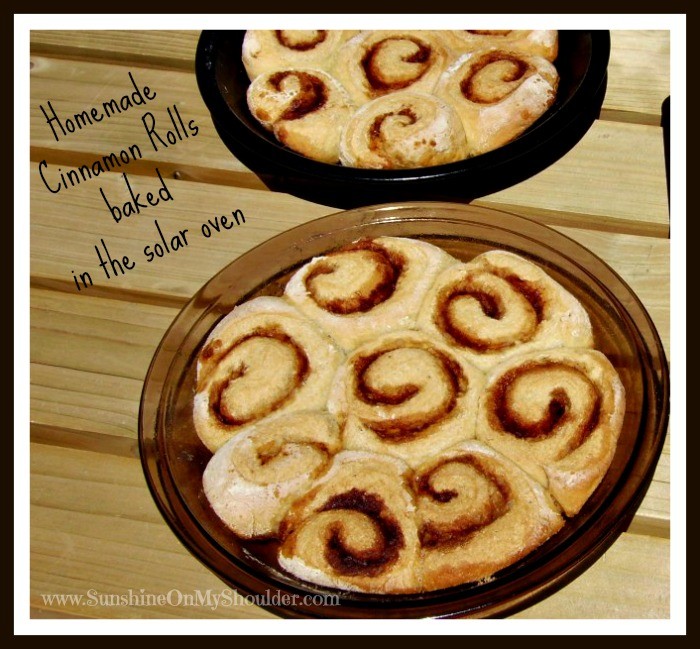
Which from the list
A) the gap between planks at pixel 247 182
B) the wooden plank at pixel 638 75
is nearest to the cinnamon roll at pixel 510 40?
the wooden plank at pixel 638 75

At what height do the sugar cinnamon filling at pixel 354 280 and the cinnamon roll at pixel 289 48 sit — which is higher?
the cinnamon roll at pixel 289 48

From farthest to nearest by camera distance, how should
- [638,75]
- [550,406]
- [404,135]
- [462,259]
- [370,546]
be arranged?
[638,75], [404,135], [462,259], [550,406], [370,546]

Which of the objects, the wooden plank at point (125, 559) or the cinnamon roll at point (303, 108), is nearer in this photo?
the wooden plank at point (125, 559)

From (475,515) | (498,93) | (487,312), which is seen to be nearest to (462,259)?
(487,312)

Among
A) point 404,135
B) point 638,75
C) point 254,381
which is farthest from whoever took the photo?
point 638,75

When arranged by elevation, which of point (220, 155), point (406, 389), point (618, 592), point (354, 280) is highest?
point (220, 155)

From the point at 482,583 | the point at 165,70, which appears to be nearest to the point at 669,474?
the point at 482,583

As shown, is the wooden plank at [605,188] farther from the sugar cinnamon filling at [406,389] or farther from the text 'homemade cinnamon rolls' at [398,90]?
the sugar cinnamon filling at [406,389]

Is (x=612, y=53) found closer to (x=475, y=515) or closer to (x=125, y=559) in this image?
(x=475, y=515)
